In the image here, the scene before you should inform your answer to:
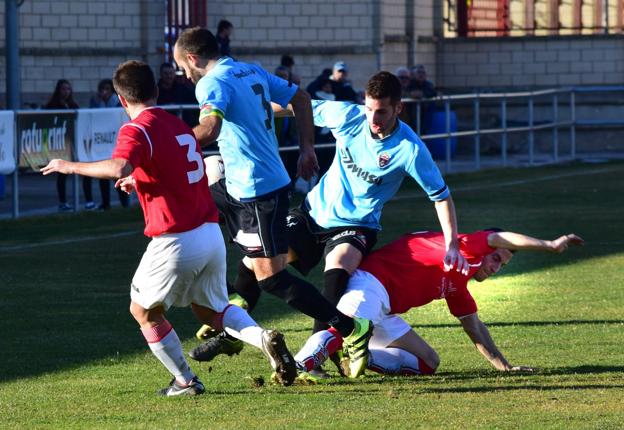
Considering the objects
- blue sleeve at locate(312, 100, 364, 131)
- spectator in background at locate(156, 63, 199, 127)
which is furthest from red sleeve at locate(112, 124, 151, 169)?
spectator in background at locate(156, 63, 199, 127)

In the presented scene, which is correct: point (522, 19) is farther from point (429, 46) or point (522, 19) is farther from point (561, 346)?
point (561, 346)

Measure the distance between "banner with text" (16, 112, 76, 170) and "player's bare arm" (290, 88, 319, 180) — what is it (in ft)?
29.2

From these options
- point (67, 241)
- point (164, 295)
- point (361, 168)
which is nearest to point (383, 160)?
point (361, 168)

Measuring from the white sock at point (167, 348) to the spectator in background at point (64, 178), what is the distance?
36.6ft

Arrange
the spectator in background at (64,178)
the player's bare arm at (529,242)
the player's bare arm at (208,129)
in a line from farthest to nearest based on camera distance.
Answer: the spectator in background at (64,178) → the player's bare arm at (208,129) → the player's bare arm at (529,242)

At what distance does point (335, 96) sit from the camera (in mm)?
21922

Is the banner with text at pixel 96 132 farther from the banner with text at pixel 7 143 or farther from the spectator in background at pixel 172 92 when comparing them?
the spectator in background at pixel 172 92

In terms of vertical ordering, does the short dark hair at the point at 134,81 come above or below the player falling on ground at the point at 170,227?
above

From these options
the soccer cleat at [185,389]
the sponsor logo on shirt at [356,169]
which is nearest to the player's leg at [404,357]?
the sponsor logo on shirt at [356,169]

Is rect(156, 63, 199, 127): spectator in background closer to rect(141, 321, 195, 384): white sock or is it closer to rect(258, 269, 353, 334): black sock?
rect(258, 269, 353, 334): black sock

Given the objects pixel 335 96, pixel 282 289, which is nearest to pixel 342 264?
pixel 282 289

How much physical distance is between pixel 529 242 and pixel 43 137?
35.6 ft

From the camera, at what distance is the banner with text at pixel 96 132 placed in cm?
1811

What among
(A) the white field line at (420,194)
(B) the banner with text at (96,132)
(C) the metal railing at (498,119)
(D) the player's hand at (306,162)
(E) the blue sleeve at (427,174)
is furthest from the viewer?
(C) the metal railing at (498,119)
